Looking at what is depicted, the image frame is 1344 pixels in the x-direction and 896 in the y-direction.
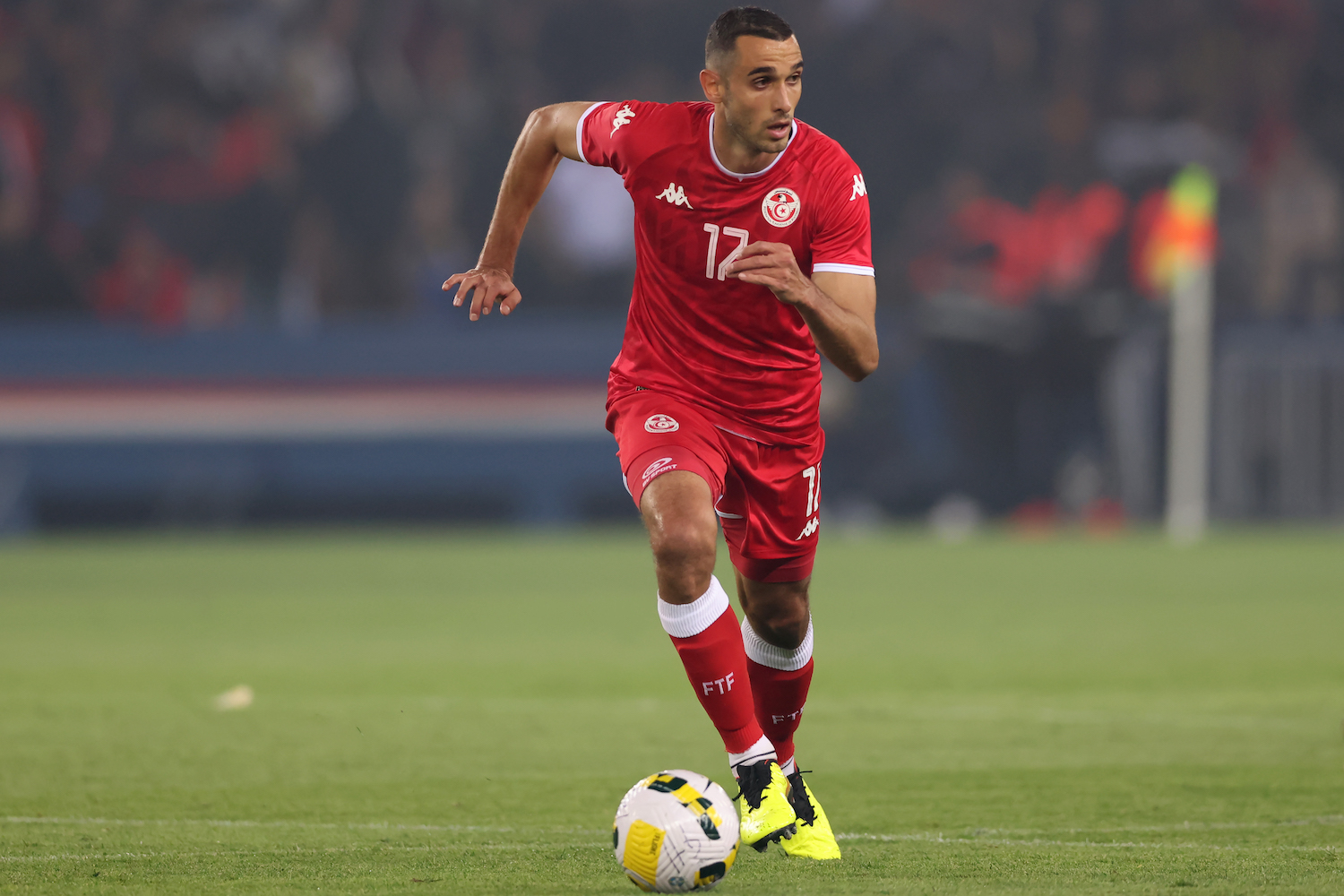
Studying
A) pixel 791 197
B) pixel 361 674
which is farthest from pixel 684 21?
pixel 791 197

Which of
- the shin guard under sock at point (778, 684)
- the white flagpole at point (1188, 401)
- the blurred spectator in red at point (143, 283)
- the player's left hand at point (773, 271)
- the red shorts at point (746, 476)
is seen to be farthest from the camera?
the blurred spectator in red at point (143, 283)

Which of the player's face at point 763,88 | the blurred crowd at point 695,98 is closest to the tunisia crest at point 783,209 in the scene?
the player's face at point 763,88

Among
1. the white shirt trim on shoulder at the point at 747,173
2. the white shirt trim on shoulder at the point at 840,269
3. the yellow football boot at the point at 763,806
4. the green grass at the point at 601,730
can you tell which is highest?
the white shirt trim on shoulder at the point at 747,173

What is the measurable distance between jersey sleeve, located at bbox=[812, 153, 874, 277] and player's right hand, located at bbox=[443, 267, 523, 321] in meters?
0.80

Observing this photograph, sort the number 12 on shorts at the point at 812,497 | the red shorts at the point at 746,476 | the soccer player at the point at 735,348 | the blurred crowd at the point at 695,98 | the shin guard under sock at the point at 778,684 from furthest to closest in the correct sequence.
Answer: the blurred crowd at the point at 695,98 < the shin guard under sock at the point at 778,684 < the number 12 on shorts at the point at 812,497 < the red shorts at the point at 746,476 < the soccer player at the point at 735,348

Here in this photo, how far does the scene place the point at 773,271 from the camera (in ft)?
13.2

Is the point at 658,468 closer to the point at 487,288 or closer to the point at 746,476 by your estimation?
the point at 746,476

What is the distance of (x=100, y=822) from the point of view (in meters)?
4.76

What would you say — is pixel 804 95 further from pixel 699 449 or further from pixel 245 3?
pixel 699 449

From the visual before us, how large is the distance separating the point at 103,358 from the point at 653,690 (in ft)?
37.7

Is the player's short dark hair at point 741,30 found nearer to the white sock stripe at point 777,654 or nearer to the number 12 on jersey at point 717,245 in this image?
the number 12 on jersey at point 717,245

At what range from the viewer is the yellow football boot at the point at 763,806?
4.21m

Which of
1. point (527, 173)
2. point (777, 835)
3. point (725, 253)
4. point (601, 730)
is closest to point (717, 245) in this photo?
point (725, 253)

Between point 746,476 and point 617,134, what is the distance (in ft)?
3.32
